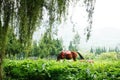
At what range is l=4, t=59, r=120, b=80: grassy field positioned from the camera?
6.79 m

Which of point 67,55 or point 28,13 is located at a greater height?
point 28,13

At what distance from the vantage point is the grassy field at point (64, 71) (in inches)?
267

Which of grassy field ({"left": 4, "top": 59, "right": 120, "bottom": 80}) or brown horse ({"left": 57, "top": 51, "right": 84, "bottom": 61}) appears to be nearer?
grassy field ({"left": 4, "top": 59, "right": 120, "bottom": 80})

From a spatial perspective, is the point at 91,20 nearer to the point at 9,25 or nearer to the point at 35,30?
the point at 35,30

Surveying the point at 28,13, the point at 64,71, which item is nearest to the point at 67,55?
the point at 64,71

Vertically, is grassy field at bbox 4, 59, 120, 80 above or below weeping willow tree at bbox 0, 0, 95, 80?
below

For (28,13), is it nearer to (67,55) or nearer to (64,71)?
(64,71)

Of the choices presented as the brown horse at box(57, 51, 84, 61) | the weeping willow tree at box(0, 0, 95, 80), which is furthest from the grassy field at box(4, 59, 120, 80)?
the brown horse at box(57, 51, 84, 61)

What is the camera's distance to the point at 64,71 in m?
7.61

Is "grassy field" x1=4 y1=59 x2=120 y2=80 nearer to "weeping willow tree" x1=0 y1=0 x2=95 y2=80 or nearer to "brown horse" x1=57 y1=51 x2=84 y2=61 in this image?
"weeping willow tree" x1=0 y1=0 x2=95 y2=80

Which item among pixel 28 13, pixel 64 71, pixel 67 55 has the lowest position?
pixel 64 71

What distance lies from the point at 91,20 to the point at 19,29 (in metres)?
1.06

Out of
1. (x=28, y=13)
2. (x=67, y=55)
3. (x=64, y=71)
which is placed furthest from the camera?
(x=67, y=55)

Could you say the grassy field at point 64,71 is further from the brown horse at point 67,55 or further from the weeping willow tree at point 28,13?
the brown horse at point 67,55
